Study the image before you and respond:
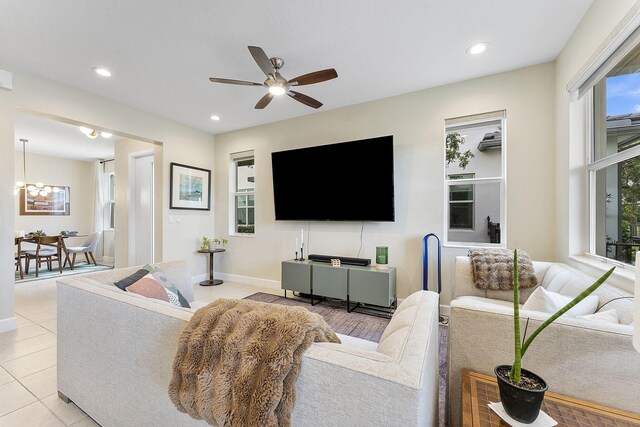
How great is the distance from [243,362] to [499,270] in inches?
94.4

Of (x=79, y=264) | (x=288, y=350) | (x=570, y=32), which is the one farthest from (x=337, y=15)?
(x=79, y=264)

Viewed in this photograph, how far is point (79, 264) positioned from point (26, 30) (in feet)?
19.5

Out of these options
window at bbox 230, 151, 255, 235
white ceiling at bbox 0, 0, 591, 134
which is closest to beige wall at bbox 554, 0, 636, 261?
white ceiling at bbox 0, 0, 591, 134

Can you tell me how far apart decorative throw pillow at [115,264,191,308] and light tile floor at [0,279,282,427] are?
757 millimetres

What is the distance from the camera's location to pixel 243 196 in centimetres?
491

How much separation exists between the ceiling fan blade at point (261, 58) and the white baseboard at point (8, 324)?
3.62m

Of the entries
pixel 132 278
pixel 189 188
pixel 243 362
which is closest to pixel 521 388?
pixel 243 362

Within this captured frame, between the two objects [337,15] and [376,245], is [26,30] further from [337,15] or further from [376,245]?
[376,245]

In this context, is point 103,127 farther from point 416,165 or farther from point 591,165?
point 591,165

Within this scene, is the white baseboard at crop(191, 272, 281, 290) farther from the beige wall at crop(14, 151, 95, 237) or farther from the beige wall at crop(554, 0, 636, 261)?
the beige wall at crop(14, 151, 95, 237)

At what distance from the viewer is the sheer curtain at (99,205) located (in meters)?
6.66

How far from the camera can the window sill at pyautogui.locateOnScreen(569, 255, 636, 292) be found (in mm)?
1529

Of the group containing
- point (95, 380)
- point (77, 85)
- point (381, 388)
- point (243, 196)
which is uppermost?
point (77, 85)

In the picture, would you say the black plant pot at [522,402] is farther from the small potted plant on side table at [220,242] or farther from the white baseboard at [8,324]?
the small potted plant on side table at [220,242]
